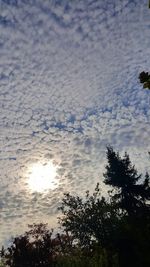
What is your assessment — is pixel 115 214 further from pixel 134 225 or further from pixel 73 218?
pixel 134 225

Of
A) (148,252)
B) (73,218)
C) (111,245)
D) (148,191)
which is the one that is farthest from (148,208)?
(148,252)

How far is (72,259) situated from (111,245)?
31.8ft

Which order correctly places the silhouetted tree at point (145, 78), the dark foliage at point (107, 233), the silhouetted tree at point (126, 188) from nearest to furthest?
1. the silhouetted tree at point (145, 78)
2. the dark foliage at point (107, 233)
3. the silhouetted tree at point (126, 188)

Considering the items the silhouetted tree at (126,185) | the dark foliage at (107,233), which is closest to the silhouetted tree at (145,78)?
the dark foliage at (107,233)

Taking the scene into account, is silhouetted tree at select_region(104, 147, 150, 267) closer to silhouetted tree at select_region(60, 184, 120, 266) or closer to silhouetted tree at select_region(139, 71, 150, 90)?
silhouetted tree at select_region(60, 184, 120, 266)

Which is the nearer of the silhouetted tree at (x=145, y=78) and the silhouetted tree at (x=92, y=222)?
the silhouetted tree at (x=145, y=78)

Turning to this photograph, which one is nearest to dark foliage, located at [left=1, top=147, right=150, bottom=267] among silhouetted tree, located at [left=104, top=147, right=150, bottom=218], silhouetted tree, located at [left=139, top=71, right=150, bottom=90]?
silhouetted tree, located at [left=104, top=147, right=150, bottom=218]

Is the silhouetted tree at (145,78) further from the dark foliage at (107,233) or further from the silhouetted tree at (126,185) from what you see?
the silhouetted tree at (126,185)

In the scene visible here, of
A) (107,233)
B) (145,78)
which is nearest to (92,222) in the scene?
(107,233)

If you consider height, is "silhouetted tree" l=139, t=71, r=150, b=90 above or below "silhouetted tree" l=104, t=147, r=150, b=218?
below

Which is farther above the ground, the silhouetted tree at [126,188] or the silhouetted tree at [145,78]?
the silhouetted tree at [126,188]

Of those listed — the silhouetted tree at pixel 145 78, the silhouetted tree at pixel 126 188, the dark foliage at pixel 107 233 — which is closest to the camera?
the silhouetted tree at pixel 145 78

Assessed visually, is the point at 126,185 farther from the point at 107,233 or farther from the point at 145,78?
the point at 145,78

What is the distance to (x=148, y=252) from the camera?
81.2 ft
